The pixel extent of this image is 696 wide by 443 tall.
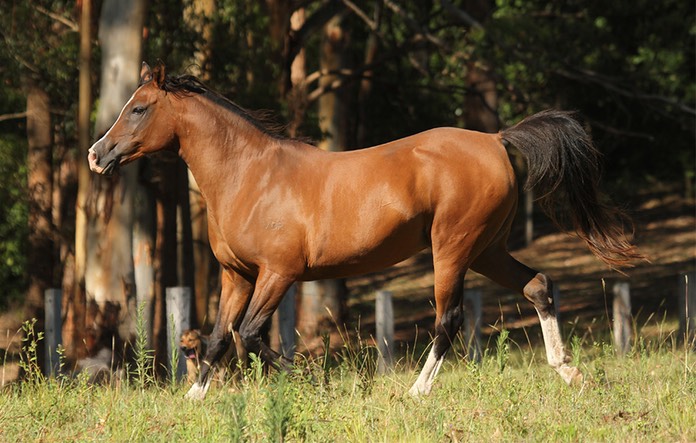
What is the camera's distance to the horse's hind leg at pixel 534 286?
746 cm

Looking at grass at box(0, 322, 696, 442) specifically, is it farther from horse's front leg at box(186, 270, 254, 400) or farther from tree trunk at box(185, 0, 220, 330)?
tree trunk at box(185, 0, 220, 330)

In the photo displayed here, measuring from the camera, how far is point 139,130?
7.55 meters

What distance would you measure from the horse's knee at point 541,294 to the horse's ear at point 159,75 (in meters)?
3.16

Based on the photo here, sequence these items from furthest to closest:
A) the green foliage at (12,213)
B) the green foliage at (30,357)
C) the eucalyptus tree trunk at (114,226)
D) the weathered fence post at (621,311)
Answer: the green foliage at (12,213) → the weathered fence post at (621,311) → the eucalyptus tree trunk at (114,226) → the green foliage at (30,357)

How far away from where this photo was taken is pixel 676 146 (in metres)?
26.2

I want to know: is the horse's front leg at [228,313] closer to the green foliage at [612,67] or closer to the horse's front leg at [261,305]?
the horse's front leg at [261,305]

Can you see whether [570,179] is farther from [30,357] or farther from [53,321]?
[53,321]

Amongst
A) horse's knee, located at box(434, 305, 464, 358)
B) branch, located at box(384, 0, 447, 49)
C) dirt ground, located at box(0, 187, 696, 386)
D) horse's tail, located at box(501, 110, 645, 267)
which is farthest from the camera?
dirt ground, located at box(0, 187, 696, 386)

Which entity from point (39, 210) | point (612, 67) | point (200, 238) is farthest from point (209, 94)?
point (612, 67)

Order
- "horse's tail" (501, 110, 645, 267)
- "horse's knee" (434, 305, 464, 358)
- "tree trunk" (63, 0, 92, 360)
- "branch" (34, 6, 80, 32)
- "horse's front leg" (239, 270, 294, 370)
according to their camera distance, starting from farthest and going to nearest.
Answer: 1. "branch" (34, 6, 80, 32)
2. "tree trunk" (63, 0, 92, 360)
3. "horse's tail" (501, 110, 645, 267)
4. "horse's knee" (434, 305, 464, 358)
5. "horse's front leg" (239, 270, 294, 370)

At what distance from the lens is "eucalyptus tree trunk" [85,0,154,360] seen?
32.0 ft

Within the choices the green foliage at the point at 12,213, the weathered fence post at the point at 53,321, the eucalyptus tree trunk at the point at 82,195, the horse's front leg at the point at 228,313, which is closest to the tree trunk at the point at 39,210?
the green foliage at the point at 12,213

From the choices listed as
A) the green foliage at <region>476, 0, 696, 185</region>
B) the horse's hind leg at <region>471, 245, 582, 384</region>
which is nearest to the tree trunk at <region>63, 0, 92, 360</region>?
the horse's hind leg at <region>471, 245, 582, 384</region>

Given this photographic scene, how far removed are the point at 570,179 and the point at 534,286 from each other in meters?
0.87
